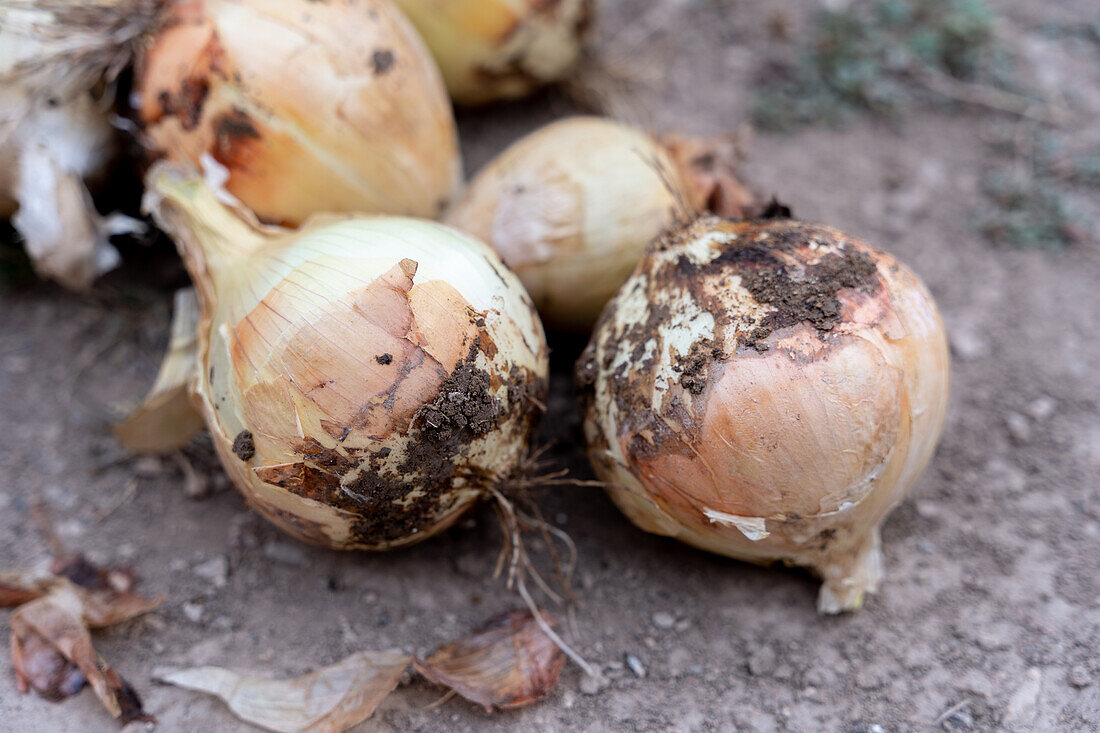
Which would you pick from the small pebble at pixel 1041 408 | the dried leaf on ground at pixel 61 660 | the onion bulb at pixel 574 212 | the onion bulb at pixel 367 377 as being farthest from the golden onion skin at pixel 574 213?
the dried leaf on ground at pixel 61 660

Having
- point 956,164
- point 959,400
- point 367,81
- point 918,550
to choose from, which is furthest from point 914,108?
point 367,81

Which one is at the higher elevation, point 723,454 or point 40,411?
point 723,454

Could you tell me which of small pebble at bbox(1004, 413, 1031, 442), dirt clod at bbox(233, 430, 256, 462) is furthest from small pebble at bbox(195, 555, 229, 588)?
small pebble at bbox(1004, 413, 1031, 442)

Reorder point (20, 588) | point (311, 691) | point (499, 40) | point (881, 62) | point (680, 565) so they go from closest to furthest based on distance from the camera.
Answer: point (311, 691) < point (20, 588) < point (680, 565) < point (499, 40) < point (881, 62)

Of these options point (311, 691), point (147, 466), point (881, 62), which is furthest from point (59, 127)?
point (881, 62)

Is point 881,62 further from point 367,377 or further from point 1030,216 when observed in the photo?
point 367,377

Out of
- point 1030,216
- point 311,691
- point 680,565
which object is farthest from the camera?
point 1030,216

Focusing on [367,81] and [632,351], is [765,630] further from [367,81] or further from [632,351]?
[367,81]
